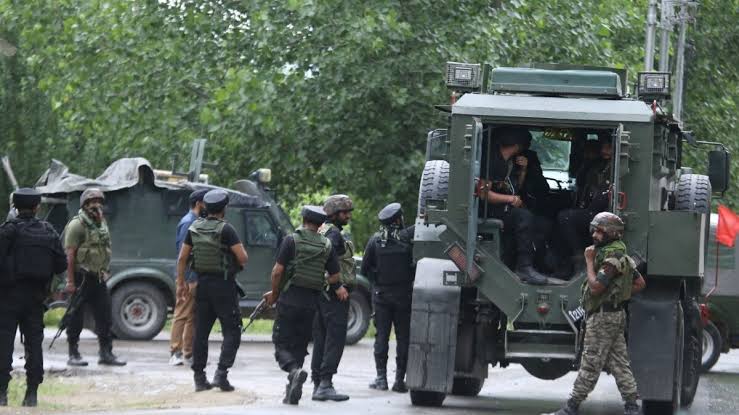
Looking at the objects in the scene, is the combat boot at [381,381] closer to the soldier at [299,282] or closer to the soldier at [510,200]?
the soldier at [299,282]

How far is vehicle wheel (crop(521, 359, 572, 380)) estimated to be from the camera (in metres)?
12.4

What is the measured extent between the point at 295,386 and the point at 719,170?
15.2 ft

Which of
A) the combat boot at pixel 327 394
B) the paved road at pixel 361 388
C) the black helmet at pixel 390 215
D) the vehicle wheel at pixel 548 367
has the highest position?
the black helmet at pixel 390 215

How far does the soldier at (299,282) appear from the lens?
12.8 meters

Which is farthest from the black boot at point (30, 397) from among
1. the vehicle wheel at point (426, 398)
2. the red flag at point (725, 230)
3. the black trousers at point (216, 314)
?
the red flag at point (725, 230)

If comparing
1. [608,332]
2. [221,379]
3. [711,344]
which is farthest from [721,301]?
[221,379]

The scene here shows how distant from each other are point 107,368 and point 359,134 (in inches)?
375

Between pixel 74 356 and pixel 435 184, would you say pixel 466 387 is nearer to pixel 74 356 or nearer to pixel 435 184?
pixel 435 184

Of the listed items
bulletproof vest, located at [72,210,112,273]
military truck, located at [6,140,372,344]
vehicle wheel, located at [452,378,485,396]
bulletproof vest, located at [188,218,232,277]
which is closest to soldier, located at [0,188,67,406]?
bulletproof vest, located at [188,218,232,277]

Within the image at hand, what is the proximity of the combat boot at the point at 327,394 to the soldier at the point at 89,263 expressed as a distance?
11.7 feet

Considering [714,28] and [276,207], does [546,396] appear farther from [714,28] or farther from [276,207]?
[714,28]

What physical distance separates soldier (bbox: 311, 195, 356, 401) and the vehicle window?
720 centimetres

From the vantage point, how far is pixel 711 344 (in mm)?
18984

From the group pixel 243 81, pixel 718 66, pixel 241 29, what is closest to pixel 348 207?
pixel 243 81
